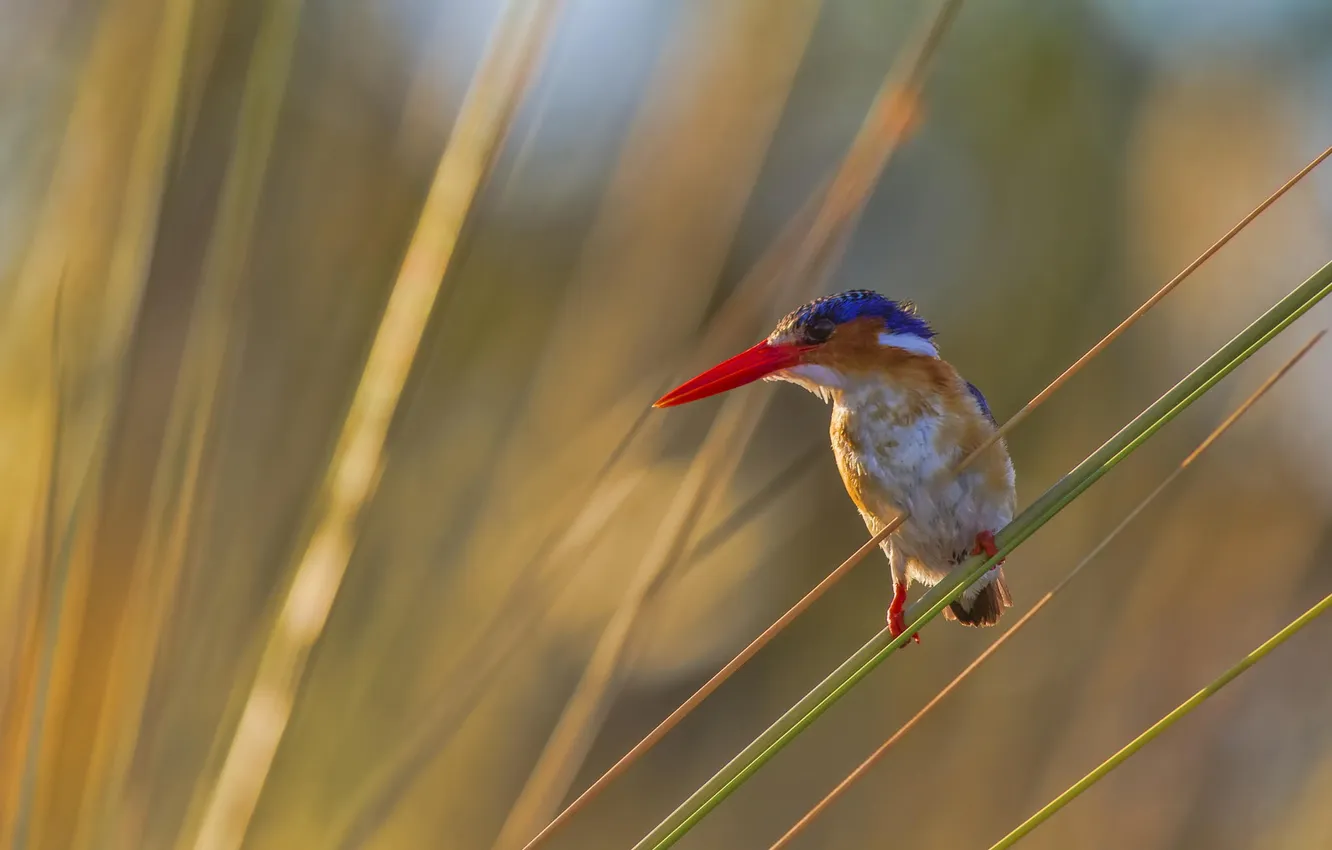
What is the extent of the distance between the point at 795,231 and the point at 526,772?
1117mm

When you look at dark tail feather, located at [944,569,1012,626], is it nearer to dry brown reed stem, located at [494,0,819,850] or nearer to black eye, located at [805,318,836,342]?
black eye, located at [805,318,836,342]

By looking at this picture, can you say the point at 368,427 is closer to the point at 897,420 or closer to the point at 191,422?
the point at 191,422

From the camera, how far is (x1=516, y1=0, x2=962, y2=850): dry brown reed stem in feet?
2.34

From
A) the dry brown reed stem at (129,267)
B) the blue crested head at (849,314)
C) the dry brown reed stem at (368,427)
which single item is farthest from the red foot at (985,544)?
the dry brown reed stem at (129,267)

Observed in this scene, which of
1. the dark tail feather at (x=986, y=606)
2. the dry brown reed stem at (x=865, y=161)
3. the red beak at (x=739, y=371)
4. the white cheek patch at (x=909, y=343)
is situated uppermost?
the dry brown reed stem at (x=865, y=161)

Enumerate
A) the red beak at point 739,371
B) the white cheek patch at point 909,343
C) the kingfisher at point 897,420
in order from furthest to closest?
the white cheek patch at point 909,343 < the kingfisher at point 897,420 < the red beak at point 739,371

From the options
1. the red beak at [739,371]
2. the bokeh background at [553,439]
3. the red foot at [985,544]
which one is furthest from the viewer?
the red beak at [739,371]

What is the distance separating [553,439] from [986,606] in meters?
0.59

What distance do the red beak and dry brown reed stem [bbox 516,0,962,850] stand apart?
0.13 metres

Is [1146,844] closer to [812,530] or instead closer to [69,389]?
[812,530]

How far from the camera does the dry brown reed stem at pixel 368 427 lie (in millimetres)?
606

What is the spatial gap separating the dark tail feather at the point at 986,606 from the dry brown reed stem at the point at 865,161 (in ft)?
1.92

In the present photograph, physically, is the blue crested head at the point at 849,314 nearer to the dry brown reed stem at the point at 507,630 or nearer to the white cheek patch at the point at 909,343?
the white cheek patch at the point at 909,343

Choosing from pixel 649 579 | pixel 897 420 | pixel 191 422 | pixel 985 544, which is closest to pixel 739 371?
pixel 897 420
